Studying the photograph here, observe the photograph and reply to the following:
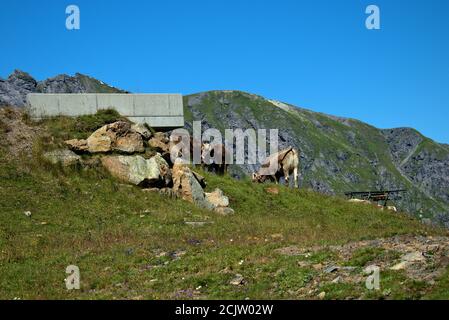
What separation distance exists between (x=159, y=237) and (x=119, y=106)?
16.2 metres

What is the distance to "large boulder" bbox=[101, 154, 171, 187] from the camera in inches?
1184

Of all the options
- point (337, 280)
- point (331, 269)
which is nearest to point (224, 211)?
point (331, 269)

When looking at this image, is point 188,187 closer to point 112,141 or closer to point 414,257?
point 112,141

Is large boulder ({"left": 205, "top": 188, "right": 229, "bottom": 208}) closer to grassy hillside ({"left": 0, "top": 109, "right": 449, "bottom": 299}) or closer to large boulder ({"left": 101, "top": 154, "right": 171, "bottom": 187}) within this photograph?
grassy hillside ({"left": 0, "top": 109, "right": 449, "bottom": 299})

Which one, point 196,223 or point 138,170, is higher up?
point 138,170

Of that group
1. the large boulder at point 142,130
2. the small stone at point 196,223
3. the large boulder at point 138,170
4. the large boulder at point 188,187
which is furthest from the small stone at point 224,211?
the large boulder at point 142,130

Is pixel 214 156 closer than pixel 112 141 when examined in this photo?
No

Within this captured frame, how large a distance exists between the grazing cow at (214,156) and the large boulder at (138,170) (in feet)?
32.2

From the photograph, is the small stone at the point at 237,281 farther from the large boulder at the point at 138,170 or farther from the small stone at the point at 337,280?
the large boulder at the point at 138,170

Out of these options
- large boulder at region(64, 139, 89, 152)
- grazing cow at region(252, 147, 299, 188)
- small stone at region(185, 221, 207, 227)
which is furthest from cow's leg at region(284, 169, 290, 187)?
small stone at region(185, 221, 207, 227)

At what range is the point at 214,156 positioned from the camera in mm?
41219

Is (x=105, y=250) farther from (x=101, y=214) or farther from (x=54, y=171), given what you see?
(x=54, y=171)

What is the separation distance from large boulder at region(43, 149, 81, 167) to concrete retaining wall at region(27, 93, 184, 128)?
5148 mm
